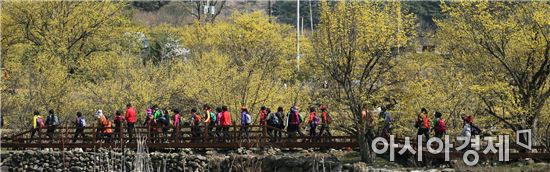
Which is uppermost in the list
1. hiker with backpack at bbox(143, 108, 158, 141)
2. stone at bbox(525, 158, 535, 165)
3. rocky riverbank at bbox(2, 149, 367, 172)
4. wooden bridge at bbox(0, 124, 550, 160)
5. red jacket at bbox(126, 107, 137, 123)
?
red jacket at bbox(126, 107, 137, 123)

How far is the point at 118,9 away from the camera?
140 ft

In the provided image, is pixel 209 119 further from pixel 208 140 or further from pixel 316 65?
pixel 316 65

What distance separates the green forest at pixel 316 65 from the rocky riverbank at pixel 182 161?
1.63 meters

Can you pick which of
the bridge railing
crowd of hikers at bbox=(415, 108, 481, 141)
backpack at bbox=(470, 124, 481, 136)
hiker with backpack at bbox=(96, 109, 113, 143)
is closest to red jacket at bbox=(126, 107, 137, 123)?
the bridge railing

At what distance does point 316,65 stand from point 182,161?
212 inches

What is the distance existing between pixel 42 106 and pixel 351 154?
15066 mm

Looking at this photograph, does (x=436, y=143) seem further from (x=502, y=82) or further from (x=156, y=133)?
(x=156, y=133)

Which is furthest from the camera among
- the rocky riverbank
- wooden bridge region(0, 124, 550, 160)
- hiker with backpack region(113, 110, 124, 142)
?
hiker with backpack region(113, 110, 124, 142)

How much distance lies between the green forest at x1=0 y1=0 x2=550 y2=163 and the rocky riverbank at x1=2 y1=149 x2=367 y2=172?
64.3 inches

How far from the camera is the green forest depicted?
23422mm

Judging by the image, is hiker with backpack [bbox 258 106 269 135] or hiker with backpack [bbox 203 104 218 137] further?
hiker with backpack [bbox 203 104 218 137]

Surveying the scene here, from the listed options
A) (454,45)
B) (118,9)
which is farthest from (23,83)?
(454,45)

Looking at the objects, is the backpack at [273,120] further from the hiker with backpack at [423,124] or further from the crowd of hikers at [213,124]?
the hiker with backpack at [423,124]

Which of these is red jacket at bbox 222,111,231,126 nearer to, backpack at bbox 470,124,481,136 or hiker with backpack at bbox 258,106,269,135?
hiker with backpack at bbox 258,106,269,135
